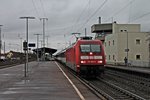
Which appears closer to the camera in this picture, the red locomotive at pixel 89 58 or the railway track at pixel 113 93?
the railway track at pixel 113 93

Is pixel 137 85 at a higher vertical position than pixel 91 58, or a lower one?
lower

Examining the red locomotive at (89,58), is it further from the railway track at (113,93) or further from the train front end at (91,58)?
the railway track at (113,93)

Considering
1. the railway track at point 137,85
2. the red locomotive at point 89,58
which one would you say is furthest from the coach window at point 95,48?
the railway track at point 137,85

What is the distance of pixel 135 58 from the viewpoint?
79.8 m

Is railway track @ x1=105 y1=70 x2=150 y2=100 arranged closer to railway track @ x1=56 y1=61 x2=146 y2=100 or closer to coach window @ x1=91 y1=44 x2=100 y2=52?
railway track @ x1=56 y1=61 x2=146 y2=100

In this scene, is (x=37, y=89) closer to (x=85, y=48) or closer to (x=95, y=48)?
(x=85, y=48)

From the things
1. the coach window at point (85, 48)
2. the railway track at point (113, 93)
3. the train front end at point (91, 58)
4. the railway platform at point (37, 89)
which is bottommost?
the railway track at point (113, 93)

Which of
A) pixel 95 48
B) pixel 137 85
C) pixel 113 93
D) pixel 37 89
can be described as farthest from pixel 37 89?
pixel 95 48

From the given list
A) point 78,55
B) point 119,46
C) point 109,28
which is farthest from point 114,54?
point 78,55

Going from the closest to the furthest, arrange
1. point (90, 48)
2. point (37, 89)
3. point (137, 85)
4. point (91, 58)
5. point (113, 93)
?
point (113, 93) < point (37, 89) < point (137, 85) < point (91, 58) < point (90, 48)

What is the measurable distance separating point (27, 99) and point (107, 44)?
78.6 metres

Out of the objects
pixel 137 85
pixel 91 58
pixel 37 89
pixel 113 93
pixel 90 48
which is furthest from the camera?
pixel 90 48

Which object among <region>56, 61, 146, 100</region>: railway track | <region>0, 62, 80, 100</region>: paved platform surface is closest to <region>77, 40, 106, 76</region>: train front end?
<region>0, 62, 80, 100</region>: paved platform surface

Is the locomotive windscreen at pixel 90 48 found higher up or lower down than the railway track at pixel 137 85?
higher up
